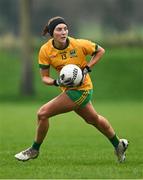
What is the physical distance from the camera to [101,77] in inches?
1689

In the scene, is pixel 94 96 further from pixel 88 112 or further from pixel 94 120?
pixel 88 112

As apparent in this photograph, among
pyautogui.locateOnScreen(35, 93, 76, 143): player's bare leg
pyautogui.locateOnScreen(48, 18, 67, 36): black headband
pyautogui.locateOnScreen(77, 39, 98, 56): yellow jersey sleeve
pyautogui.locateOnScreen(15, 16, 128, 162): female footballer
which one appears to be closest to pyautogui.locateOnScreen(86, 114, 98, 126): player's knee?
pyautogui.locateOnScreen(15, 16, 128, 162): female footballer

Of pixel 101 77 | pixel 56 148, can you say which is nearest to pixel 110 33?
pixel 101 77

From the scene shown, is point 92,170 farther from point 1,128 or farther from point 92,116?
point 1,128

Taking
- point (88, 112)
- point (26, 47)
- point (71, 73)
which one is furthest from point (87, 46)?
point (26, 47)

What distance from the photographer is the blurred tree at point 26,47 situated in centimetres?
3906

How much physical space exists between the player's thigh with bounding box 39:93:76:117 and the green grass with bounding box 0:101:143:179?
0.78m

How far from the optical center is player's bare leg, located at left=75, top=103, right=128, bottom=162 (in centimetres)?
1274

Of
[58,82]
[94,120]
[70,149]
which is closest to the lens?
[58,82]

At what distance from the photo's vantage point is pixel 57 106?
12.6m

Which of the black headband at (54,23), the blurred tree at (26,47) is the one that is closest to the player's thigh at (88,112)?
the black headband at (54,23)

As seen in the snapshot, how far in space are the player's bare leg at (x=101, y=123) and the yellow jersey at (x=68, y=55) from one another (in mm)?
342

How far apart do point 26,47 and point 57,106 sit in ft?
88.4

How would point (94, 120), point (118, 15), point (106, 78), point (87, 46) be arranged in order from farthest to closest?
point (118, 15)
point (106, 78)
point (94, 120)
point (87, 46)
